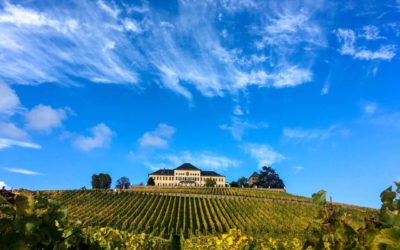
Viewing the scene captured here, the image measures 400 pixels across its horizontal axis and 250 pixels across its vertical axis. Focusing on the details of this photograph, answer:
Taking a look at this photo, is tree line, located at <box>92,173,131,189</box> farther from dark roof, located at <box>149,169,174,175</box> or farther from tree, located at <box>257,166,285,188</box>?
tree, located at <box>257,166,285,188</box>

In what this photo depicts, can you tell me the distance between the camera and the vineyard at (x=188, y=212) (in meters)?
56.8

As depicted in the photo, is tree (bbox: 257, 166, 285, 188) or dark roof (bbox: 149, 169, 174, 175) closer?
tree (bbox: 257, 166, 285, 188)

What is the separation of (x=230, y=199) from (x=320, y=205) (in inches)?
3534

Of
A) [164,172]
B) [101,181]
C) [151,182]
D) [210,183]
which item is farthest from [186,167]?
[101,181]

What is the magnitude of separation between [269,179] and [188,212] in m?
77.5

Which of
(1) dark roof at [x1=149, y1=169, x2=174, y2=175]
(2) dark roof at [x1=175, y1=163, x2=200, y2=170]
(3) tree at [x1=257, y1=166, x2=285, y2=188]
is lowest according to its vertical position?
(3) tree at [x1=257, y1=166, x2=285, y2=188]

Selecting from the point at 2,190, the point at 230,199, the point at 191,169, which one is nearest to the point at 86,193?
the point at 230,199

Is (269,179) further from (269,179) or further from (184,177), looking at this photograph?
(184,177)

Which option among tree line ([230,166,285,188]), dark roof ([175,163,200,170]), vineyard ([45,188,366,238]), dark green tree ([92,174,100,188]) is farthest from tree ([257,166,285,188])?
dark green tree ([92,174,100,188])

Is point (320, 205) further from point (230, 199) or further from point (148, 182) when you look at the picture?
point (148, 182)

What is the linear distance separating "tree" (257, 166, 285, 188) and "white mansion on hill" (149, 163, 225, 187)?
2216cm

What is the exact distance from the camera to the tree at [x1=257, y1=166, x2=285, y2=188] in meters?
143

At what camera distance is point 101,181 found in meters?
152

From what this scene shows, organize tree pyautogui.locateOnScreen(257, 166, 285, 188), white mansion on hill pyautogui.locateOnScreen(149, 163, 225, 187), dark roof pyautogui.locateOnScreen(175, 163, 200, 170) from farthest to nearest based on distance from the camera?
1. dark roof pyautogui.locateOnScreen(175, 163, 200, 170)
2. white mansion on hill pyautogui.locateOnScreen(149, 163, 225, 187)
3. tree pyautogui.locateOnScreen(257, 166, 285, 188)
